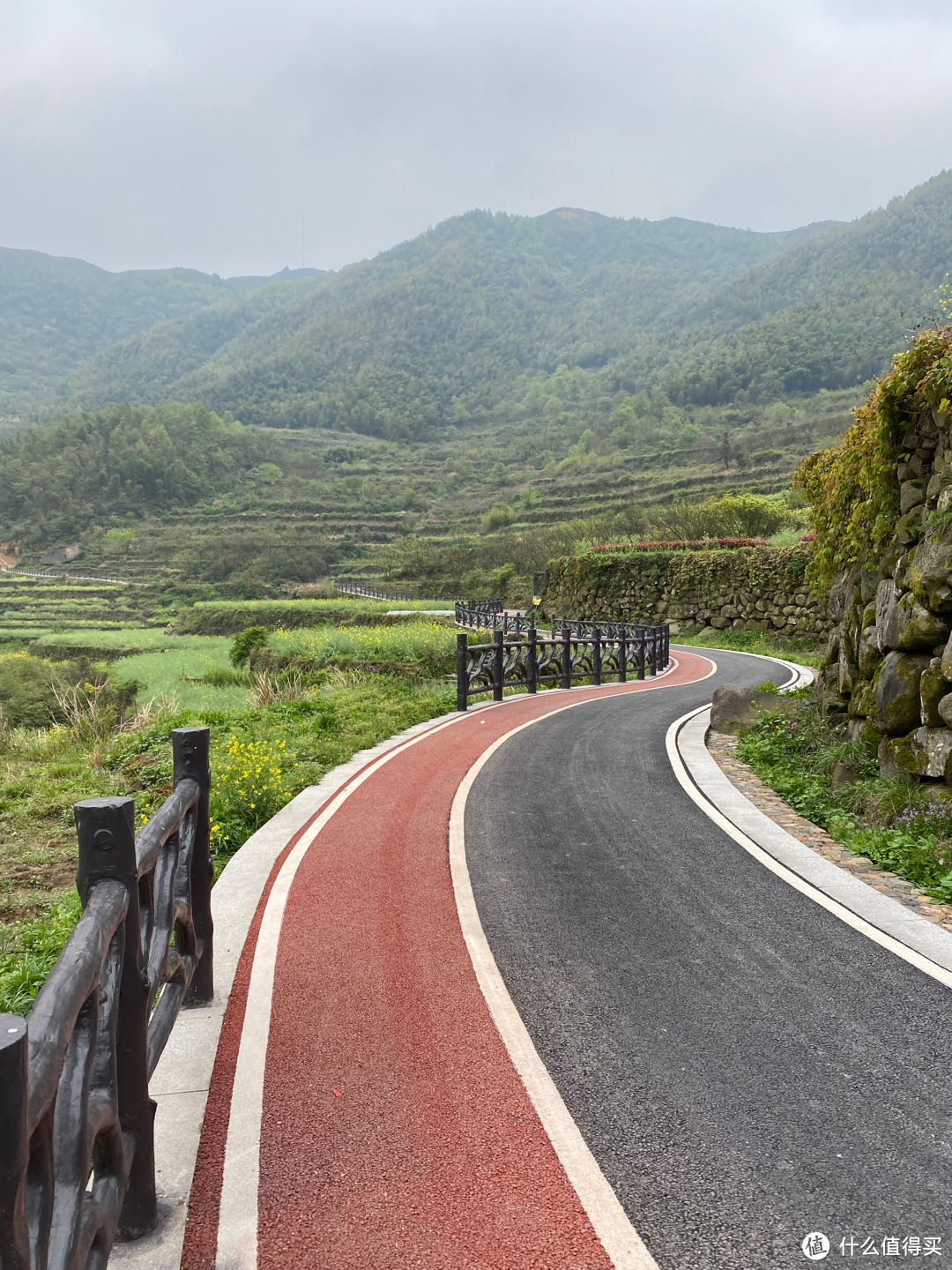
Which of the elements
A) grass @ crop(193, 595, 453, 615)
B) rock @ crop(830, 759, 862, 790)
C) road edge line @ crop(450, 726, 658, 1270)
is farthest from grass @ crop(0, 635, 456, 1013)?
grass @ crop(193, 595, 453, 615)

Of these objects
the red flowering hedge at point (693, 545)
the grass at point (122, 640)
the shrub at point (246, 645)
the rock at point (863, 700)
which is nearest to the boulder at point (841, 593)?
the rock at point (863, 700)

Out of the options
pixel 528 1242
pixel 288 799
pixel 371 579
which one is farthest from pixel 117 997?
pixel 371 579

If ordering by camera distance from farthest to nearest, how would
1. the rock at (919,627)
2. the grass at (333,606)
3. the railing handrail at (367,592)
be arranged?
the railing handrail at (367,592), the grass at (333,606), the rock at (919,627)

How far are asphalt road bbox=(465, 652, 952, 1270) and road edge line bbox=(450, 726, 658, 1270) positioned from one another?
5cm

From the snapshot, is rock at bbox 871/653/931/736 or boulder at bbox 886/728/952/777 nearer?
boulder at bbox 886/728/952/777

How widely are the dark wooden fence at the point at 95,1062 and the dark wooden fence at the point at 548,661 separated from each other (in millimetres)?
11045

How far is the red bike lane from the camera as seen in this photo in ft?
7.98

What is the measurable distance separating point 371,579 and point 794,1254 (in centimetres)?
7303

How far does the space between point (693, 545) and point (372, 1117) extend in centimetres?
3533

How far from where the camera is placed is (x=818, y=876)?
577cm

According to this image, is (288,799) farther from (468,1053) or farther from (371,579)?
(371,579)

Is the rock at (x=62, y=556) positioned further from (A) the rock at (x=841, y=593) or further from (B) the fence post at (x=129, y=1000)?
(B) the fence post at (x=129, y=1000)

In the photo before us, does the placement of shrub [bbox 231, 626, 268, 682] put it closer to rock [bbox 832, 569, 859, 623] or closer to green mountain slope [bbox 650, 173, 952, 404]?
rock [bbox 832, 569, 859, 623]

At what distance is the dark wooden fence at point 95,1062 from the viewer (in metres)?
1.41
